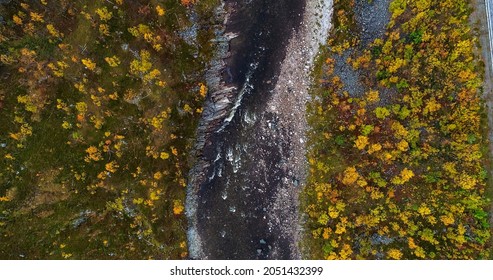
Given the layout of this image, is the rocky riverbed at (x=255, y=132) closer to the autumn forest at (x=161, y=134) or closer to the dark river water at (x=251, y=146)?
the dark river water at (x=251, y=146)

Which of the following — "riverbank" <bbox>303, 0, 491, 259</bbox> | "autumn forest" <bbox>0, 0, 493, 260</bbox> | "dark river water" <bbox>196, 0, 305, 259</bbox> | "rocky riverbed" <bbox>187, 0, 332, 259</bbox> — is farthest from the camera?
"dark river water" <bbox>196, 0, 305, 259</bbox>

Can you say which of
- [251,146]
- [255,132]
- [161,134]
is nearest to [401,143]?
[255,132]

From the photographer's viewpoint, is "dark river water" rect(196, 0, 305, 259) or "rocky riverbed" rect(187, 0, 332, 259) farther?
"dark river water" rect(196, 0, 305, 259)

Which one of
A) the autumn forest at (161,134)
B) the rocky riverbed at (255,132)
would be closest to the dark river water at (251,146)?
the rocky riverbed at (255,132)

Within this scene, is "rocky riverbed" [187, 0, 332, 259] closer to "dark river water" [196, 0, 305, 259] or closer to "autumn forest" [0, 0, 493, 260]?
"dark river water" [196, 0, 305, 259]

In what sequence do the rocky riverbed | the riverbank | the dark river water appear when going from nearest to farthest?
the riverbank, the rocky riverbed, the dark river water

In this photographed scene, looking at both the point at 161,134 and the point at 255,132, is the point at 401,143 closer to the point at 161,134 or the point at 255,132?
the point at 255,132

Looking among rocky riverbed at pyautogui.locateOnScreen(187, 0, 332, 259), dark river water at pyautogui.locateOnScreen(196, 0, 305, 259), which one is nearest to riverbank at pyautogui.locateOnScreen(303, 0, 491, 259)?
rocky riverbed at pyautogui.locateOnScreen(187, 0, 332, 259)
